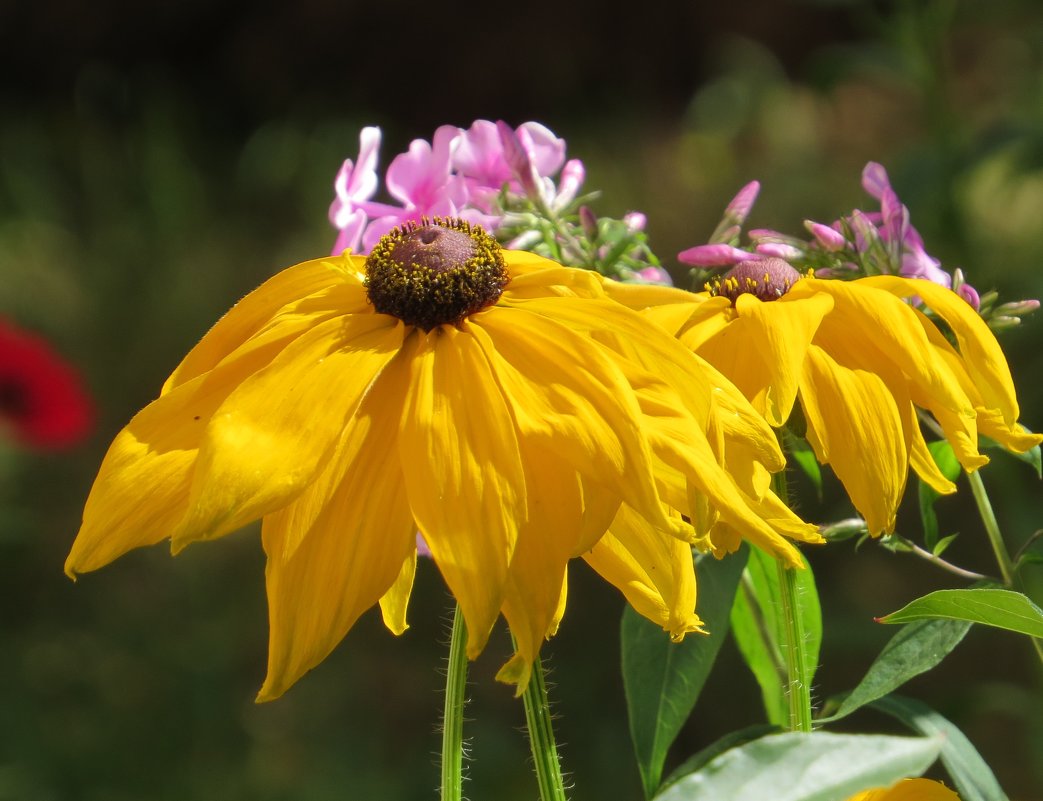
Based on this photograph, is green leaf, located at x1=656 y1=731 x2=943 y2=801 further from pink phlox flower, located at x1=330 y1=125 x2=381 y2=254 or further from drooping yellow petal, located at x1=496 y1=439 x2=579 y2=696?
pink phlox flower, located at x1=330 y1=125 x2=381 y2=254

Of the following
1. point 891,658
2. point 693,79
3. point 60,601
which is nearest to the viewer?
point 891,658

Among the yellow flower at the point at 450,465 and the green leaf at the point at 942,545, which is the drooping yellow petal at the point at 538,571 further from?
the green leaf at the point at 942,545

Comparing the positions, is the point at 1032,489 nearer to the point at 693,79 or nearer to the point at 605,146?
the point at 605,146

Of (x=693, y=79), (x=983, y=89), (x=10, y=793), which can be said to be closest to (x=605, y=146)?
(x=693, y=79)

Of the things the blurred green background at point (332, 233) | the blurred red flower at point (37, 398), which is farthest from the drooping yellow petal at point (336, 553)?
the blurred red flower at point (37, 398)

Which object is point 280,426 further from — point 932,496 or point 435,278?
point 932,496

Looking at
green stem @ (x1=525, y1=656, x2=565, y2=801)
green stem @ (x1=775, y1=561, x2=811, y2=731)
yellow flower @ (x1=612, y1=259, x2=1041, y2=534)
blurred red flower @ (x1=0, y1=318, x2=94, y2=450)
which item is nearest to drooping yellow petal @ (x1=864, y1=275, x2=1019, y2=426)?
yellow flower @ (x1=612, y1=259, x2=1041, y2=534)

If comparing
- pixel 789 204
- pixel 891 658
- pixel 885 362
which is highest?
pixel 789 204

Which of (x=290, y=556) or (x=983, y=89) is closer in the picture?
(x=290, y=556)
